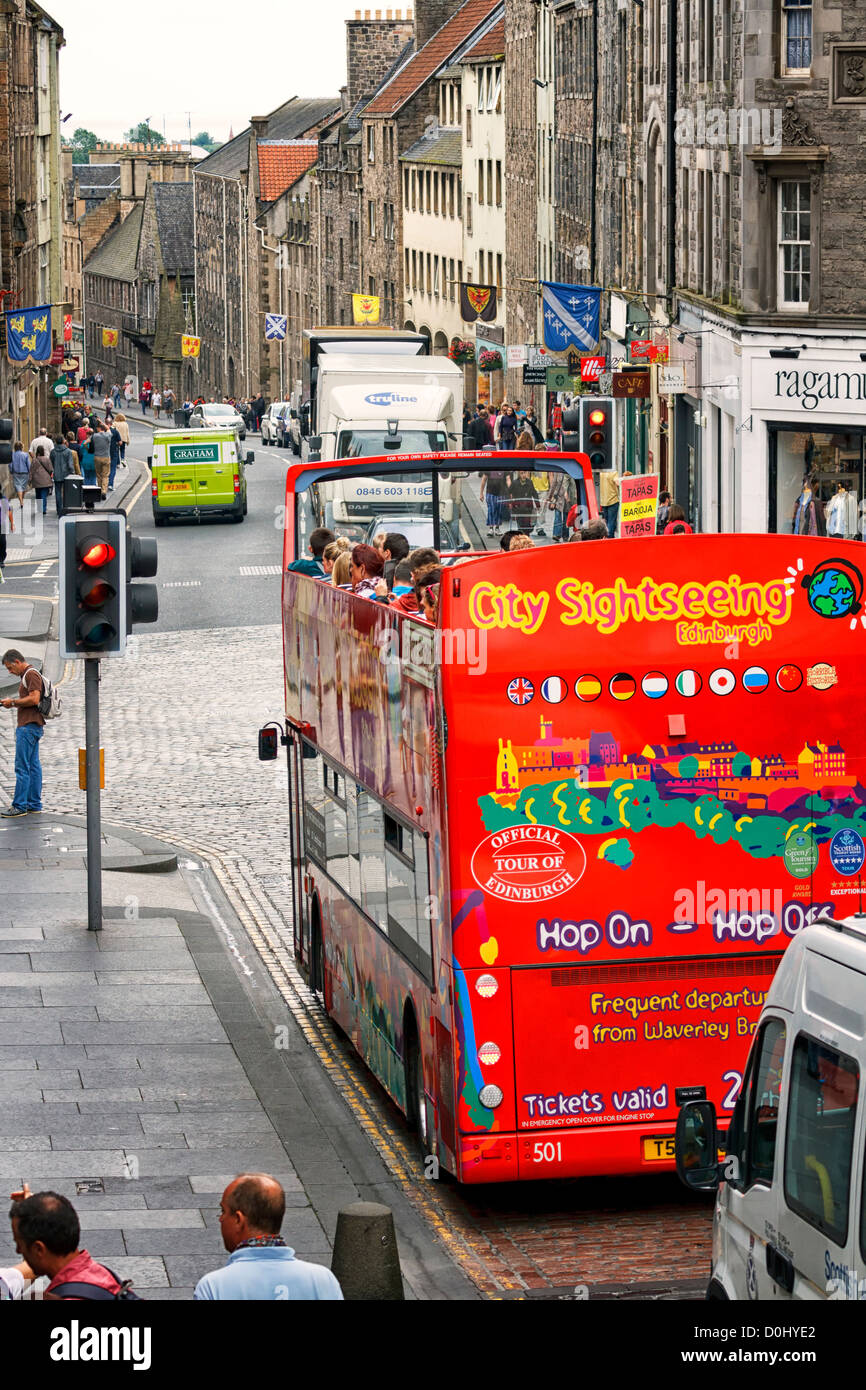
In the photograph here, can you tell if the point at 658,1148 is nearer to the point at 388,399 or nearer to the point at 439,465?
the point at 439,465

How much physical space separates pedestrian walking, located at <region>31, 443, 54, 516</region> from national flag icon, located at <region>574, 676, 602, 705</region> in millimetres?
45151

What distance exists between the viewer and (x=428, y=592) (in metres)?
12.4

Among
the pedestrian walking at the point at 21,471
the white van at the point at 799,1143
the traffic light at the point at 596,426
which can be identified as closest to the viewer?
the white van at the point at 799,1143

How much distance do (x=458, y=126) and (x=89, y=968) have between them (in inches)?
3565

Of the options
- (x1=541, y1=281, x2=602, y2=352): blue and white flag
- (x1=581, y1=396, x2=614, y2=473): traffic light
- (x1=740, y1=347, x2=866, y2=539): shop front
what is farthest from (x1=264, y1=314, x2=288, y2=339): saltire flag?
(x1=581, y1=396, x2=614, y2=473): traffic light

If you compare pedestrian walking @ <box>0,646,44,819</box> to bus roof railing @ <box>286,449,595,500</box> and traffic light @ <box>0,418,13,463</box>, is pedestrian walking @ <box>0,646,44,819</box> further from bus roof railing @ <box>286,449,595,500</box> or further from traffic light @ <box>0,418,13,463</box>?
bus roof railing @ <box>286,449,595,500</box>

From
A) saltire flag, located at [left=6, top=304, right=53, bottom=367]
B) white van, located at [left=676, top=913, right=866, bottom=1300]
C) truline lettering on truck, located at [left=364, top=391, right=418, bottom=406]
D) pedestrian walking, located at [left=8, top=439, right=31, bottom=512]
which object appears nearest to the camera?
white van, located at [left=676, top=913, right=866, bottom=1300]

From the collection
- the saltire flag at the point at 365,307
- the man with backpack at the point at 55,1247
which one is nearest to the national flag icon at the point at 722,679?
the man with backpack at the point at 55,1247

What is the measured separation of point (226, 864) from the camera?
22.2 metres

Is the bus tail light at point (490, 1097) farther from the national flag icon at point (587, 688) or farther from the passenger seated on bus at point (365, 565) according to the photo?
the passenger seated on bus at point (365, 565)

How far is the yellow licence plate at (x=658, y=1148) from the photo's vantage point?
1134 centimetres

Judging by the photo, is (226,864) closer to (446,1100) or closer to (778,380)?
(446,1100)

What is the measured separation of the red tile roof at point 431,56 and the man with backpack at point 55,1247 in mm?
99166

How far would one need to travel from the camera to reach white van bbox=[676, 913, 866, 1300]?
669 cm
